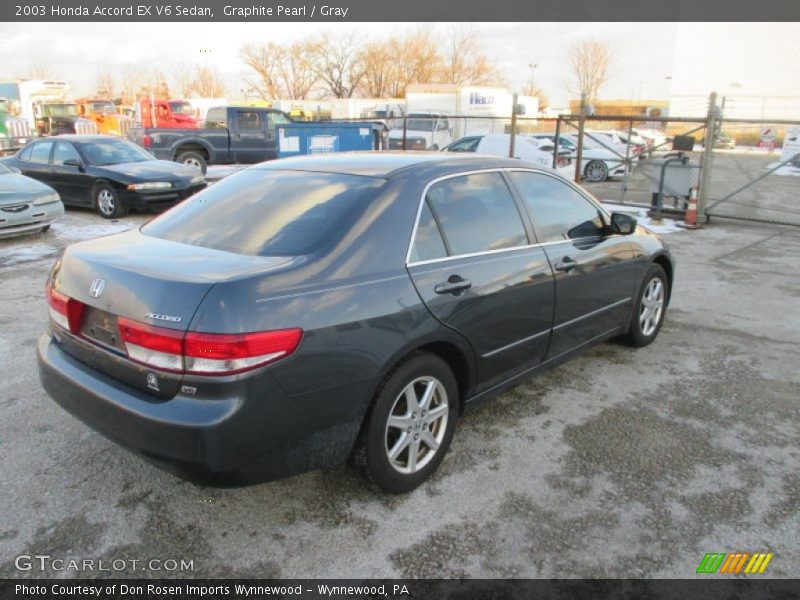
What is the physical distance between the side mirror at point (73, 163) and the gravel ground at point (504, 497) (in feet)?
26.1

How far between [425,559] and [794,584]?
1479mm

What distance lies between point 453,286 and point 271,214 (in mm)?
984

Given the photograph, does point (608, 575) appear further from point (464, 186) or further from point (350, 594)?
point (464, 186)

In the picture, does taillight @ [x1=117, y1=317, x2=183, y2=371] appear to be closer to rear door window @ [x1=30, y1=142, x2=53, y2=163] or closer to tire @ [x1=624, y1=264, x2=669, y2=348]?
tire @ [x1=624, y1=264, x2=669, y2=348]

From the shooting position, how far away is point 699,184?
1111 centimetres

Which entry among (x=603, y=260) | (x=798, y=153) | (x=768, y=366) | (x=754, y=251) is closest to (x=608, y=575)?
(x=603, y=260)

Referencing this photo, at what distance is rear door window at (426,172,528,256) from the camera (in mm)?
3160

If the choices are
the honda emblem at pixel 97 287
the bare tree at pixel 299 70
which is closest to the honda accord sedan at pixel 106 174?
the honda emblem at pixel 97 287

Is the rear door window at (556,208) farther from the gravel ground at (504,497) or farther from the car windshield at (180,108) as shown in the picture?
the car windshield at (180,108)

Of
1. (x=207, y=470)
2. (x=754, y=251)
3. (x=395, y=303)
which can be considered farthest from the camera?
(x=754, y=251)

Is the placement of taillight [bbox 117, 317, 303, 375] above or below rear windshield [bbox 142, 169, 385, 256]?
below

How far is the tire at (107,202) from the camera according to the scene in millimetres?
10906

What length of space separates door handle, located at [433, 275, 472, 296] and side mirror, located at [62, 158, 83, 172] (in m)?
10.5

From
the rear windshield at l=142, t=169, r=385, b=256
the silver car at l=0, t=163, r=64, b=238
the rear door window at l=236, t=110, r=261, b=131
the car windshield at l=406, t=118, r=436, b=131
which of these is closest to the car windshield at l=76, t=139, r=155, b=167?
Answer: the silver car at l=0, t=163, r=64, b=238
